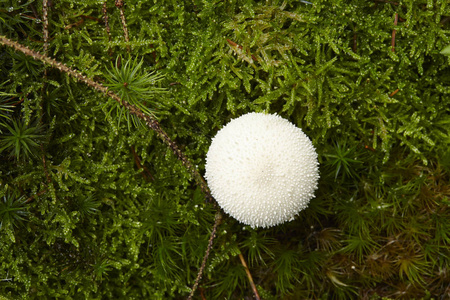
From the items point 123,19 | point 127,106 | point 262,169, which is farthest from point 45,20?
point 262,169

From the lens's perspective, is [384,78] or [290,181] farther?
[384,78]

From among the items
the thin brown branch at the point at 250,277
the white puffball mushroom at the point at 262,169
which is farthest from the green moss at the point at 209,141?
the white puffball mushroom at the point at 262,169

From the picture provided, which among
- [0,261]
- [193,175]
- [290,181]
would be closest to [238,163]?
[290,181]

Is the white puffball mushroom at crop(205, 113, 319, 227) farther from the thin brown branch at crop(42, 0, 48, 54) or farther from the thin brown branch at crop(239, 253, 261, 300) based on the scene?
the thin brown branch at crop(42, 0, 48, 54)

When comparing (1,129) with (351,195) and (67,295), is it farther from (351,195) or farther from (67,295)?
(351,195)

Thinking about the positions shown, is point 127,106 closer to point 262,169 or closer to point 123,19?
point 123,19
